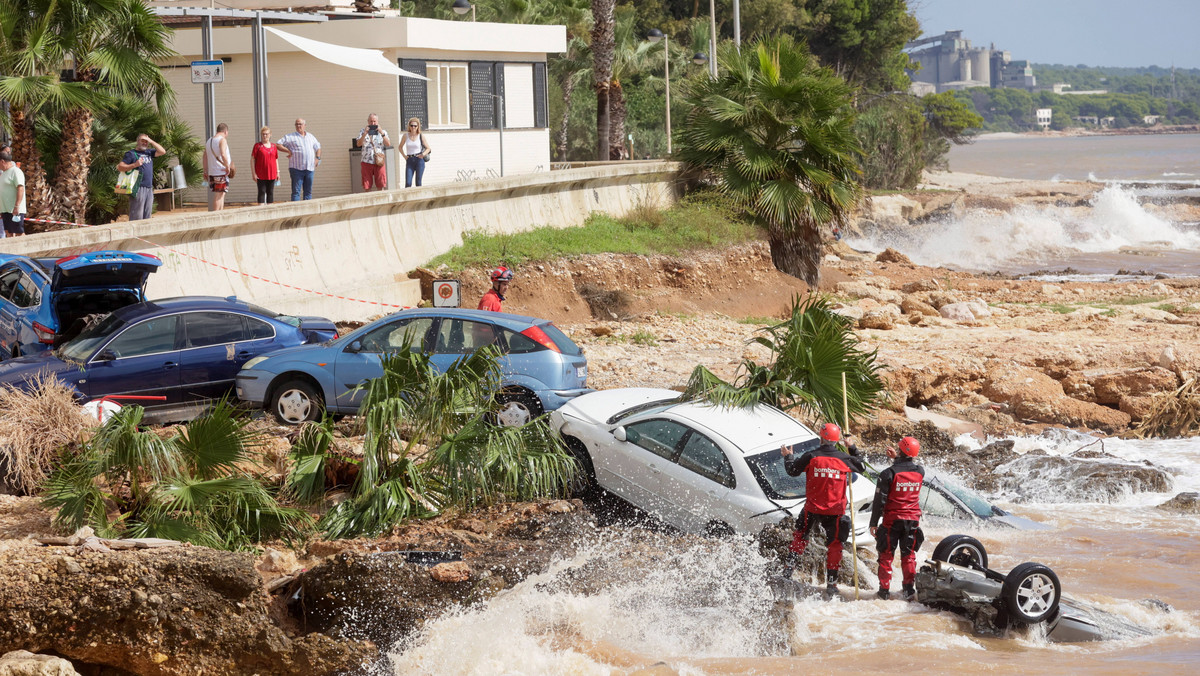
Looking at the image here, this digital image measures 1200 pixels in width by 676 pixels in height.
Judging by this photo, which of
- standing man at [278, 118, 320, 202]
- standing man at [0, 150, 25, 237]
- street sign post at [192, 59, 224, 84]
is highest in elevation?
street sign post at [192, 59, 224, 84]

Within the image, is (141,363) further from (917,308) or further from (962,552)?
Result: (917,308)

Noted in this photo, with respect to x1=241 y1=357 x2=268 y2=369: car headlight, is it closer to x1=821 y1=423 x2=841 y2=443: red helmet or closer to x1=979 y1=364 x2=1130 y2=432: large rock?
x1=821 y1=423 x2=841 y2=443: red helmet

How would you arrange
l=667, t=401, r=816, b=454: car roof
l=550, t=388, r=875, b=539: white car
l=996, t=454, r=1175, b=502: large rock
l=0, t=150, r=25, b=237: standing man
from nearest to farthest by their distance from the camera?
l=550, t=388, r=875, b=539: white car < l=667, t=401, r=816, b=454: car roof < l=996, t=454, r=1175, b=502: large rock < l=0, t=150, r=25, b=237: standing man

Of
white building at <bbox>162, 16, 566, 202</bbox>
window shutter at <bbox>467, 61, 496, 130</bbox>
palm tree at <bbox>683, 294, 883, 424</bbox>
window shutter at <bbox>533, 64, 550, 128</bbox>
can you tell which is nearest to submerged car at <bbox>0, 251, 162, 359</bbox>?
palm tree at <bbox>683, 294, 883, 424</bbox>

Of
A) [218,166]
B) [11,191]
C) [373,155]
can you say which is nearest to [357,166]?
[373,155]

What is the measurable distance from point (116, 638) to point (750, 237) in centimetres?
1970

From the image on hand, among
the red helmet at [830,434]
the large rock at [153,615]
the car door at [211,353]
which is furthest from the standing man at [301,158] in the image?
→ the large rock at [153,615]

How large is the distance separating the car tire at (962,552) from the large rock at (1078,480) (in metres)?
4.24

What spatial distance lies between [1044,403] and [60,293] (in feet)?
44.8

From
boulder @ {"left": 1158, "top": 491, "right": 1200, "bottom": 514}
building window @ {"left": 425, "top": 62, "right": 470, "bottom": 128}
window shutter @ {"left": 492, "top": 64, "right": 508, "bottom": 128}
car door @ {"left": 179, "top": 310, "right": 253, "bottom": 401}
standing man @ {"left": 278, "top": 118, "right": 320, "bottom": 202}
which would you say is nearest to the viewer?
car door @ {"left": 179, "top": 310, "right": 253, "bottom": 401}

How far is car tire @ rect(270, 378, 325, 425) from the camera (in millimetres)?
13023

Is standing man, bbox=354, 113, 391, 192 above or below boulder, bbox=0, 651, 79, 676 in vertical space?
above

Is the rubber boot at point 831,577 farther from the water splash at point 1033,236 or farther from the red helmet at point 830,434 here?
the water splash at point 1033,236

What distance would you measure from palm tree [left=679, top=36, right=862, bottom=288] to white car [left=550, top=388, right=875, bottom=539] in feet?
46.1
